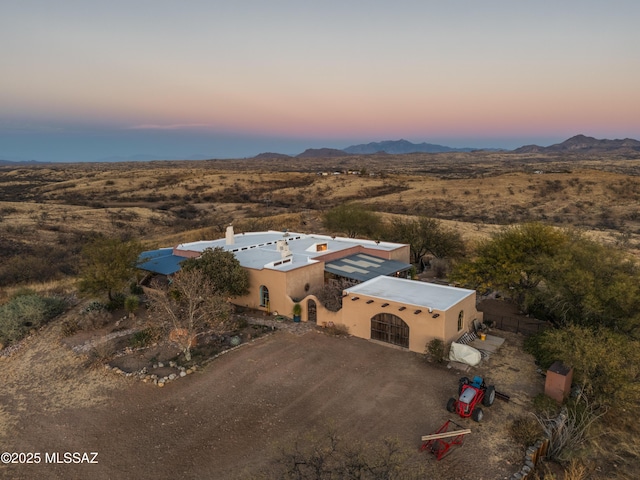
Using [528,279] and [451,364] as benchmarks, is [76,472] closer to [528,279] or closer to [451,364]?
[451,364]

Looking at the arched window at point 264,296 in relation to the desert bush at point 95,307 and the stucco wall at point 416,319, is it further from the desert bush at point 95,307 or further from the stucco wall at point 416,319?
the desert bush at point 95,307

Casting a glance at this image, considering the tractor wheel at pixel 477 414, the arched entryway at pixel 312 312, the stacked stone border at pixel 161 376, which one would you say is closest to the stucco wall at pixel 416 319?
the arched entryway at pixel 312 312

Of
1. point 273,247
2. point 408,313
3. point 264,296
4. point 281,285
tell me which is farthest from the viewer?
point 273,247

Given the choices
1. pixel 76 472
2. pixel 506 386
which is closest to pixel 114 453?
pixel 76 472

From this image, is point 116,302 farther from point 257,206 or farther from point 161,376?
point 257,206

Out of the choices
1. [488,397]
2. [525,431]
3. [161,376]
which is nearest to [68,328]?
[161,376]

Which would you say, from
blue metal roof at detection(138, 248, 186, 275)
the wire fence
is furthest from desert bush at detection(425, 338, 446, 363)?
blue metal roof at detection(138, 248, 186, 275)
